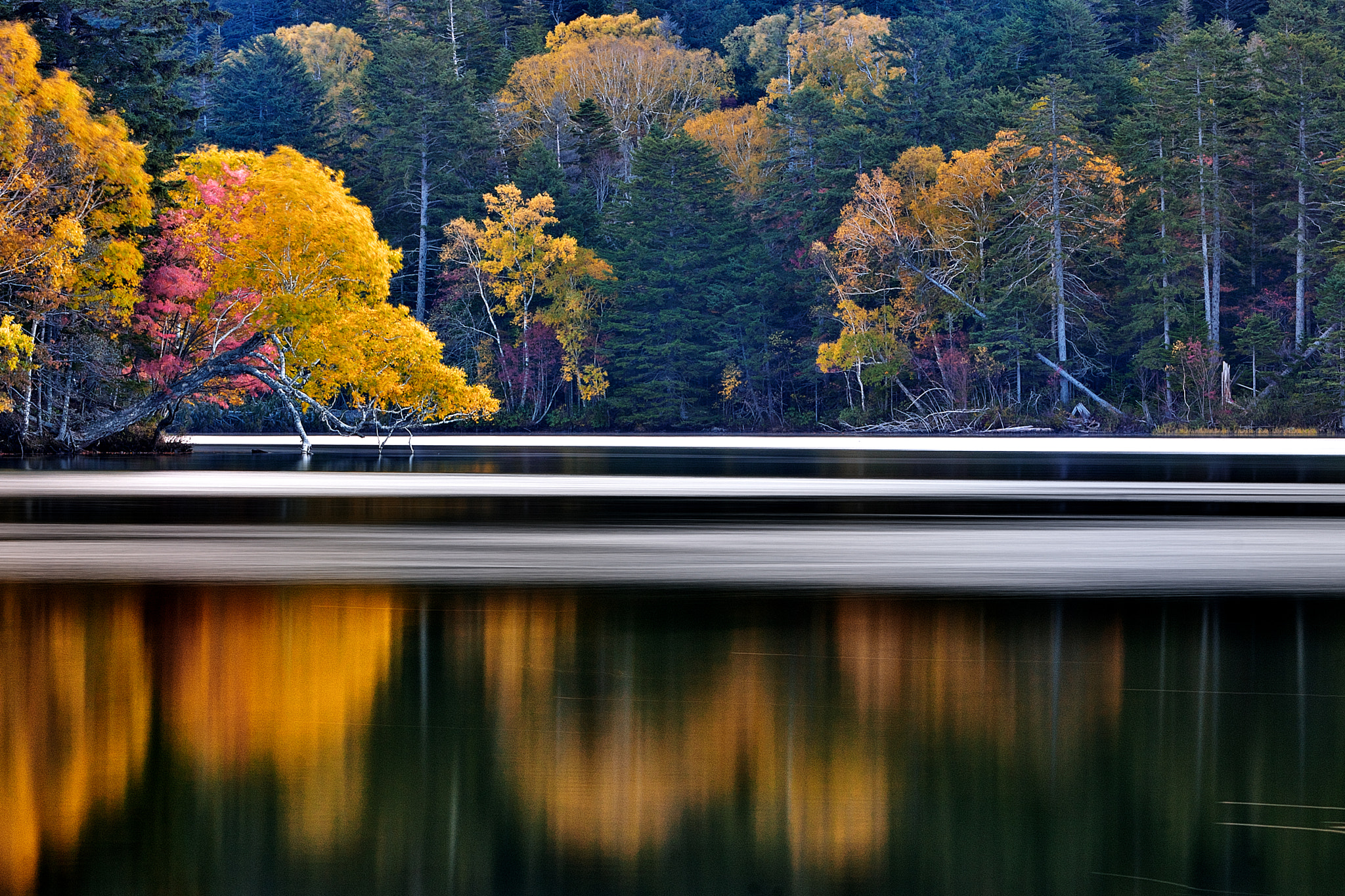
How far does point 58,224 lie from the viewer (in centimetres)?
3441

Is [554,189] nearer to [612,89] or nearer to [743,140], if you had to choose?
[612,89]

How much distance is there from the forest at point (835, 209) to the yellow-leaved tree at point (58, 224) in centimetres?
398

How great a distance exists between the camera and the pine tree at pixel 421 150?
73.9m

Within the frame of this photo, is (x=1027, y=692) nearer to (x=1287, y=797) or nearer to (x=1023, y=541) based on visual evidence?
(x=1287, y=797)

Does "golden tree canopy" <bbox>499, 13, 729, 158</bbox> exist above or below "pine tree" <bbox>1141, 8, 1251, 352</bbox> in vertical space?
above

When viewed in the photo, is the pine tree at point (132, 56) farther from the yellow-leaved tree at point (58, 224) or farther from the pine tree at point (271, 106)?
the pine tree at point (271, 106)

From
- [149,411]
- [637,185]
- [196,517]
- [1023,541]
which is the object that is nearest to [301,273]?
[149,411]

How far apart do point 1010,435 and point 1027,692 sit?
57.7m

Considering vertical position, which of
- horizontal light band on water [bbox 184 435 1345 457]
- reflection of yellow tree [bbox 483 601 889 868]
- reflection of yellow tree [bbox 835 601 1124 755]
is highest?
reflection of yellow tree [bbox 483 601 889 868]

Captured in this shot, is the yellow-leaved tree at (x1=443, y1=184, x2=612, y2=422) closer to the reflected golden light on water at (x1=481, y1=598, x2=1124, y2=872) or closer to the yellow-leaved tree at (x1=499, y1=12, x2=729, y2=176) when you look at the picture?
the yellow-leaved tree at (x1=499, y1=12, x2=729, y2=176)

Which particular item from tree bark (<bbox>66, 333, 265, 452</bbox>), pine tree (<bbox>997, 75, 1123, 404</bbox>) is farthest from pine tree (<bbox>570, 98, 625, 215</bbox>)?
tree bark (<bbox>66, 333, 265, 452</bbox>)

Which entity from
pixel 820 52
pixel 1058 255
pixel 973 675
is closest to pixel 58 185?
pixel 973 675

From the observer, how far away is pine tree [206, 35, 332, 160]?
7481 cm

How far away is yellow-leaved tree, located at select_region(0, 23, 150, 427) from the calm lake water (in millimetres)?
25305
